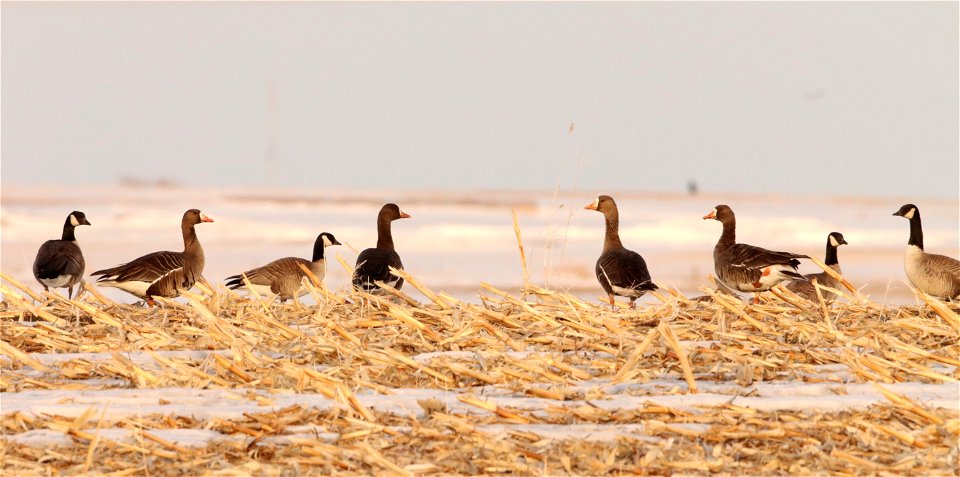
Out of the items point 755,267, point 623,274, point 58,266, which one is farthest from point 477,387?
point 58,266

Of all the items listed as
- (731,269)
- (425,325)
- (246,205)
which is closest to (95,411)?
(425,325)

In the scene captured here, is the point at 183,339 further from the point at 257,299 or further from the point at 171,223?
the point at 171,223

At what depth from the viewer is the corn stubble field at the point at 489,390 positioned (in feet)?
18.0

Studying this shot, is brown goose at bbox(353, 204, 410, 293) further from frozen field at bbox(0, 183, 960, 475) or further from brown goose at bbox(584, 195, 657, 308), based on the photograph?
frozen field at bbox(0, 183, 960, 475)

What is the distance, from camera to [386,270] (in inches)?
527

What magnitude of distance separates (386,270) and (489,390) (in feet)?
23.4

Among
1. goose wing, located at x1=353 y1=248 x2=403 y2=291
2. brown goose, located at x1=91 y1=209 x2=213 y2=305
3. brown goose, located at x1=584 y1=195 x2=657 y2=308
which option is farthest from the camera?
goose wing, located at x1=353 y1=248 x2=403 y2=291

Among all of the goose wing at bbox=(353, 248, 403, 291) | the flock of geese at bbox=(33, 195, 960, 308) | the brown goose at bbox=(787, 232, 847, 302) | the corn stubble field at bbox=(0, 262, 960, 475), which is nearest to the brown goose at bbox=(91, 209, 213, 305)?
the flock of geese at bbox=(33, 195, 960, 308)

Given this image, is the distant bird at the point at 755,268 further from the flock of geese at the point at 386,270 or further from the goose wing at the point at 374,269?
the goose wing at the point at 374,269

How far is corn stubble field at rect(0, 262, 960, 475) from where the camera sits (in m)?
5.49

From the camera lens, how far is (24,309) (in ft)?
28.6

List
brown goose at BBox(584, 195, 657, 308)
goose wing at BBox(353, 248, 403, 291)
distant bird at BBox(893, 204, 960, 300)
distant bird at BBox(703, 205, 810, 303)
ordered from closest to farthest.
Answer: brown goose at BBox(584, 195, 657, 308)
goose wing at BBox(353, 248, 403, 291)
distant bird at BBox(703, 205, 810, 303)
distant bird at BBox(893, 204, 960, 300)

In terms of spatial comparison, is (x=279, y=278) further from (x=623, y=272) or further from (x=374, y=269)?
(x=623, y=272)

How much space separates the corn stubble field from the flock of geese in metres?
4.00
